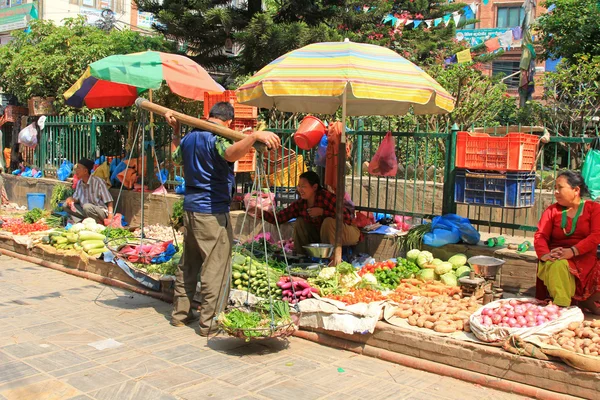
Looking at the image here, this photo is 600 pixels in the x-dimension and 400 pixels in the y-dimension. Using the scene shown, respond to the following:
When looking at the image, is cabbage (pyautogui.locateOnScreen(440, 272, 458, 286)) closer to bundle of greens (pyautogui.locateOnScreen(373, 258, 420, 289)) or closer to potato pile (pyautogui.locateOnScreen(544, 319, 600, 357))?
bundle of greens (pyautogui.locateOnScreen(373, 258, 420, 289))

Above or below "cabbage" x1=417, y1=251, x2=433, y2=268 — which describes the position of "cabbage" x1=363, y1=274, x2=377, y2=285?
below

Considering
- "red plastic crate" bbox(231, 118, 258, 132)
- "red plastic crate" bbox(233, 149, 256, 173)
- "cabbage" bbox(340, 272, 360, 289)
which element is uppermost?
"red plastic crate" bbox(231, 118, 258, 132)

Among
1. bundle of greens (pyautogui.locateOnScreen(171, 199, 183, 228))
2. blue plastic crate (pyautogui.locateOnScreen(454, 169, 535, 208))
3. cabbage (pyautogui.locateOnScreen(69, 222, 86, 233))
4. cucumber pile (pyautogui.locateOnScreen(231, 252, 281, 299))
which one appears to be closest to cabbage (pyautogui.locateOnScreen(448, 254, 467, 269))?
blue plastic crate (pyautogui.locateOnScreen(454, 169, 535, 208))

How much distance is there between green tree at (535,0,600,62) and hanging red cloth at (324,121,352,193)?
1369cm

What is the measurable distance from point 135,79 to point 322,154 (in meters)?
2.64

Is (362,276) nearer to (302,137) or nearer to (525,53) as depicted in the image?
(302,137)

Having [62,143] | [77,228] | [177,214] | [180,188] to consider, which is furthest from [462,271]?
[62,143]

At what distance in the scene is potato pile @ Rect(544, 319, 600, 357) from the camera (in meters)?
3.82

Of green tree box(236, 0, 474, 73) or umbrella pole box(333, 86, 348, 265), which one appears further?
green tree box(236, 0, 474, 73)

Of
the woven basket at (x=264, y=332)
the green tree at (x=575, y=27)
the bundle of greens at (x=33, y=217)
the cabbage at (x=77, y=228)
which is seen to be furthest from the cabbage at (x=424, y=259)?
the green tree at (x=575, y=27)

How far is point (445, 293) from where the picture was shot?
213 inches

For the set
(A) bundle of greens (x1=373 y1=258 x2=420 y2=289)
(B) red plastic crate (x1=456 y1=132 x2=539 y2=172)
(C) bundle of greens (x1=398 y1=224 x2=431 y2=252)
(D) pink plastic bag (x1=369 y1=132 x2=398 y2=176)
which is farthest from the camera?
(D) pink plastic bag (x1=369 y1=132 x2=398 y2=176)

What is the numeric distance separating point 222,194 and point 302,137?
6.73 feet

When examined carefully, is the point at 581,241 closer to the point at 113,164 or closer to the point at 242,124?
the point at 242,124
